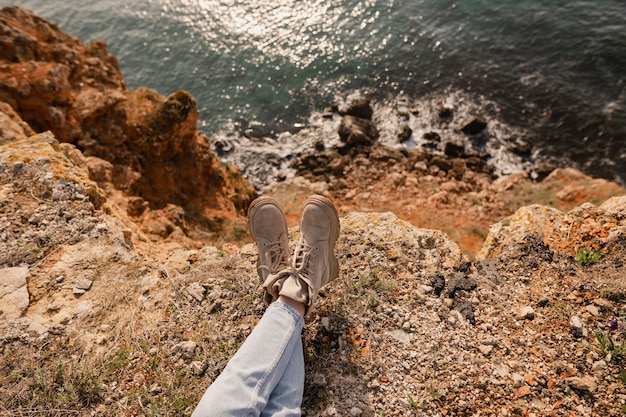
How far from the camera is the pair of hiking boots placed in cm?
390

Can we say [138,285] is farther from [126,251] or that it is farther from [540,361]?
[540,361]

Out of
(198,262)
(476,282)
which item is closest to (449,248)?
(476,282)

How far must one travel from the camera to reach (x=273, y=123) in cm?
1662

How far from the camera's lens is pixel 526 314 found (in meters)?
4.12

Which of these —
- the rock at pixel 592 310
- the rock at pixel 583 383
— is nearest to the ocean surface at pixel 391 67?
the rock at pixel 592 310

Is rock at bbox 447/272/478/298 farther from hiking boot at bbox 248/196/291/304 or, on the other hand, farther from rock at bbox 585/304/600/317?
hiking boot at bbox 248/196/291/304

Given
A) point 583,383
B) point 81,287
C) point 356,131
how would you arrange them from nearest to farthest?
point 583,383, point 81,287, point 356,131

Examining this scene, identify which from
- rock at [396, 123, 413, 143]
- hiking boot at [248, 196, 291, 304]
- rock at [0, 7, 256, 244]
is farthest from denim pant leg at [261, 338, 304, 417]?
rock at [396, 123, 413, 143]

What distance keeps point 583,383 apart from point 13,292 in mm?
6124

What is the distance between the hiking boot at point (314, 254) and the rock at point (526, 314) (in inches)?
83.7

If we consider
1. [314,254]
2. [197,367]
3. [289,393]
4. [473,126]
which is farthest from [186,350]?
[473,126]

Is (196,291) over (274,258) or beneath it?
beneath

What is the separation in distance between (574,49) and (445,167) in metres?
8.83

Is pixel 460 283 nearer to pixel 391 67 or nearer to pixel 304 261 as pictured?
pixel 304 261
